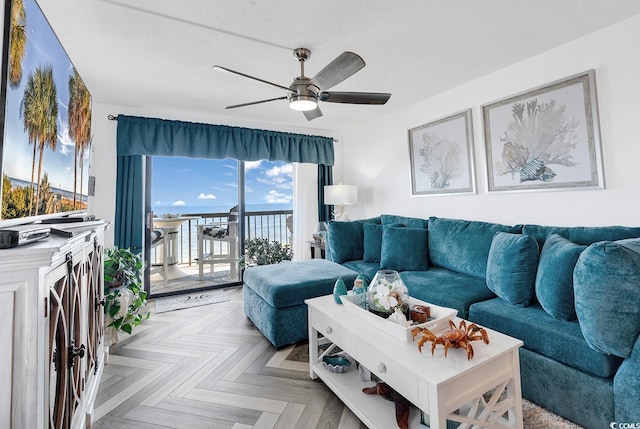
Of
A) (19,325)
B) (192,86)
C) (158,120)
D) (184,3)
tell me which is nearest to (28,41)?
(184,3)

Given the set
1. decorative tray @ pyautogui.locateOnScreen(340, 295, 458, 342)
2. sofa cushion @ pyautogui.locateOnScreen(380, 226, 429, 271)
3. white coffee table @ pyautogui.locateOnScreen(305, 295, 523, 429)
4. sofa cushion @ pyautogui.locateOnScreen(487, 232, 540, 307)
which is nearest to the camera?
white coffee table @ pyautogui.locateOnScreen(305, 295, 523, 429)

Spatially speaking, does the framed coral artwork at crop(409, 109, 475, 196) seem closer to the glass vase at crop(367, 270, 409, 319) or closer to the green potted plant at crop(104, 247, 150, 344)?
the glass vase at crop(367, 270, 409, 319)

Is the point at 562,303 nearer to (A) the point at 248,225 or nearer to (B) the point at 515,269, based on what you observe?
(B) the point at 515,269

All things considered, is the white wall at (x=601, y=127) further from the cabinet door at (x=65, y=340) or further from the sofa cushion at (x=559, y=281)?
the cabinet door at (x=65, y=340)

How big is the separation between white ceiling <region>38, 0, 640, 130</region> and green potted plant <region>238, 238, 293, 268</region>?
206 cm

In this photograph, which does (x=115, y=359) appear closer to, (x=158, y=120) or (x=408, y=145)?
(x=158, y=120)

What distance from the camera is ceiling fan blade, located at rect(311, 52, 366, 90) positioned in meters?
1.72

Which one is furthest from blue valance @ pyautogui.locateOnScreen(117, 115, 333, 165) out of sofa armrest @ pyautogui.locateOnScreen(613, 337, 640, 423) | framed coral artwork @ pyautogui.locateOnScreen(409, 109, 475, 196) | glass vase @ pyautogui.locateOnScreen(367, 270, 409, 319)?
sofa armrest @ pyautogui.locateOnScreen(613, 337, 640, 423)

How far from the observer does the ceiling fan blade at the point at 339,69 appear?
1.72 m

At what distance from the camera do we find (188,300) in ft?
11.4

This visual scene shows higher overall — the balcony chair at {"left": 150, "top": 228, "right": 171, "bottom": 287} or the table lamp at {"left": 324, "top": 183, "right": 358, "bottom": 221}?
the table lamp at {"left": 324, "top": 183, "right": 358, "bottom": 221}

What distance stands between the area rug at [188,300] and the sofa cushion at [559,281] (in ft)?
Answer: 10.0

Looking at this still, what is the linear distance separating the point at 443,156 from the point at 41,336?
128 inches
